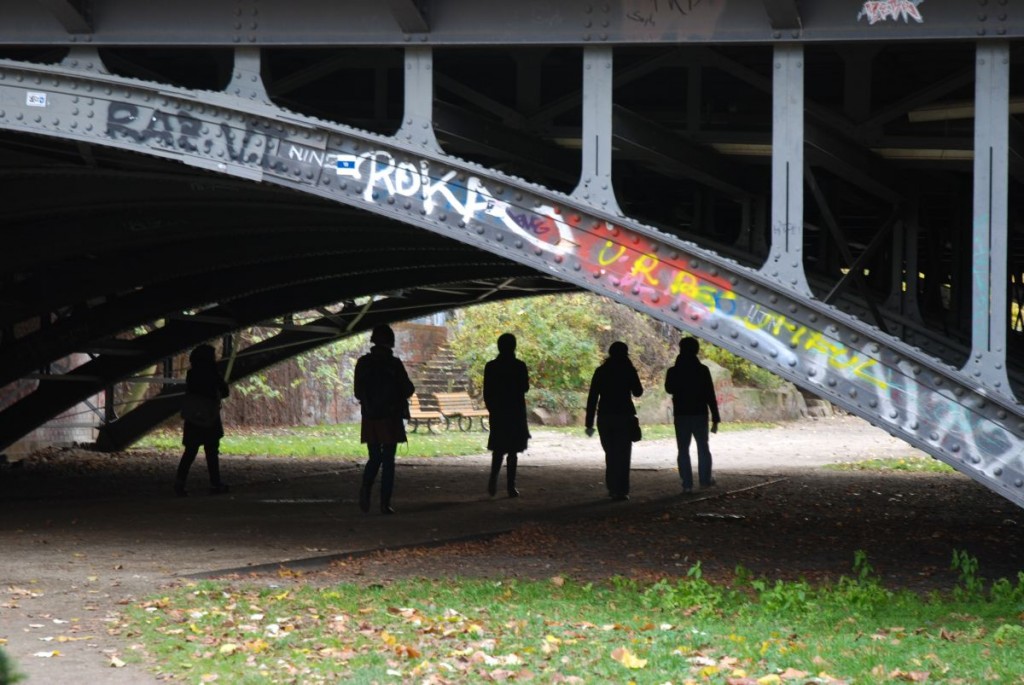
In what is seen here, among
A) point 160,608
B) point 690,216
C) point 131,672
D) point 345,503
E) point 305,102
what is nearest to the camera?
point 131,672

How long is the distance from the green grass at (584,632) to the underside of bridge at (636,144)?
1.25 m

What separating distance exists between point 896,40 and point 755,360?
7.76 ft

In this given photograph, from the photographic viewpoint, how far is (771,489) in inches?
690

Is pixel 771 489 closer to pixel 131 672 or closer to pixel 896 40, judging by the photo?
pixel 896 40

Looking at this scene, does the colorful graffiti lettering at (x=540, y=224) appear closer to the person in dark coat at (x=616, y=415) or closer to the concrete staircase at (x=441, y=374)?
the person in dark coat at (x=616, y=415)

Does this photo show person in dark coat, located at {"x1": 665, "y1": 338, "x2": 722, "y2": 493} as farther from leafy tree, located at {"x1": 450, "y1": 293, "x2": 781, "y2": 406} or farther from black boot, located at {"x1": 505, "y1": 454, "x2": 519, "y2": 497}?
leafy tree, located at {"x1": 450, "y1": 293, "x2": 781, "y2": 406}

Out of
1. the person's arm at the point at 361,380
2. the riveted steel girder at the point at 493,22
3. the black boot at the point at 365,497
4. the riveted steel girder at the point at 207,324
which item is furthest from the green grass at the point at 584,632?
the riveted steel girder at the point at 207,324

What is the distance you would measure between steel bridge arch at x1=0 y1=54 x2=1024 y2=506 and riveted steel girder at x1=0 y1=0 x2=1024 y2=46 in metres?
0.43

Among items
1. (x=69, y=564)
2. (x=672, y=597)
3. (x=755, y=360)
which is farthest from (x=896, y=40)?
(x=69, y=564)

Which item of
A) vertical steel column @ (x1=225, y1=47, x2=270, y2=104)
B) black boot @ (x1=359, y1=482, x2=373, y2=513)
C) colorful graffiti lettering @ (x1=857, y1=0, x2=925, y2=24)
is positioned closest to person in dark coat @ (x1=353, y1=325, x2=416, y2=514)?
black boot @ (x1=359, y1=482, x2=373, y2=513)

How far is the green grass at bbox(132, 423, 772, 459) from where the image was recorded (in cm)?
2481

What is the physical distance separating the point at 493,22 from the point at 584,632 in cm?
457

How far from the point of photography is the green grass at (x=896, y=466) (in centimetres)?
2183

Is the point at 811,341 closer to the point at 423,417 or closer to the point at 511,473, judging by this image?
the point at 511,473
